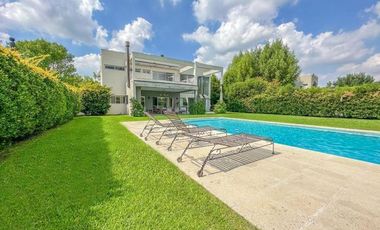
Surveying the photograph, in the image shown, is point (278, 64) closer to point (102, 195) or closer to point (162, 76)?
point (162, 76)

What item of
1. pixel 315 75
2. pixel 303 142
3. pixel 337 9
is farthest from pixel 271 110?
pixel 315 75

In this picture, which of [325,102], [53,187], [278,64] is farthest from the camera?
[278,64]

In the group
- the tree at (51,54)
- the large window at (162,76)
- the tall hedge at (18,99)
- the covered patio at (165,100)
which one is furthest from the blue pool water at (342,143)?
the tree at (51,54)

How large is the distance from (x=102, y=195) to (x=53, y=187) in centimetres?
104

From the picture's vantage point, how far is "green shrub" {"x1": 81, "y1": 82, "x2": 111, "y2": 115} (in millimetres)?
20172

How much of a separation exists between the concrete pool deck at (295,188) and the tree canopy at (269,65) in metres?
28.2

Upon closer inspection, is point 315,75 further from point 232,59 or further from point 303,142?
point 303,142

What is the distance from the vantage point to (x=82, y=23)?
1872 cm

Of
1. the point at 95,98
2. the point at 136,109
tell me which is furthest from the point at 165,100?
the point at 95,98

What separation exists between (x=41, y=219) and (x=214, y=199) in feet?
8.08

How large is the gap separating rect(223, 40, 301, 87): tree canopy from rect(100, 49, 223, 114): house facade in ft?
30.1

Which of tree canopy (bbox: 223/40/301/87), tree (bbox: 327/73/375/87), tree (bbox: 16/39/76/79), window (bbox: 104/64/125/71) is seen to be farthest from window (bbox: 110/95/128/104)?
tree (bbox: 327/73/375/87)

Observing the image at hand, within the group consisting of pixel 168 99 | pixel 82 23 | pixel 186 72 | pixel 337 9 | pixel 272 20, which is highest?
pixel 272 20

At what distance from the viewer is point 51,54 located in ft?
99.5
